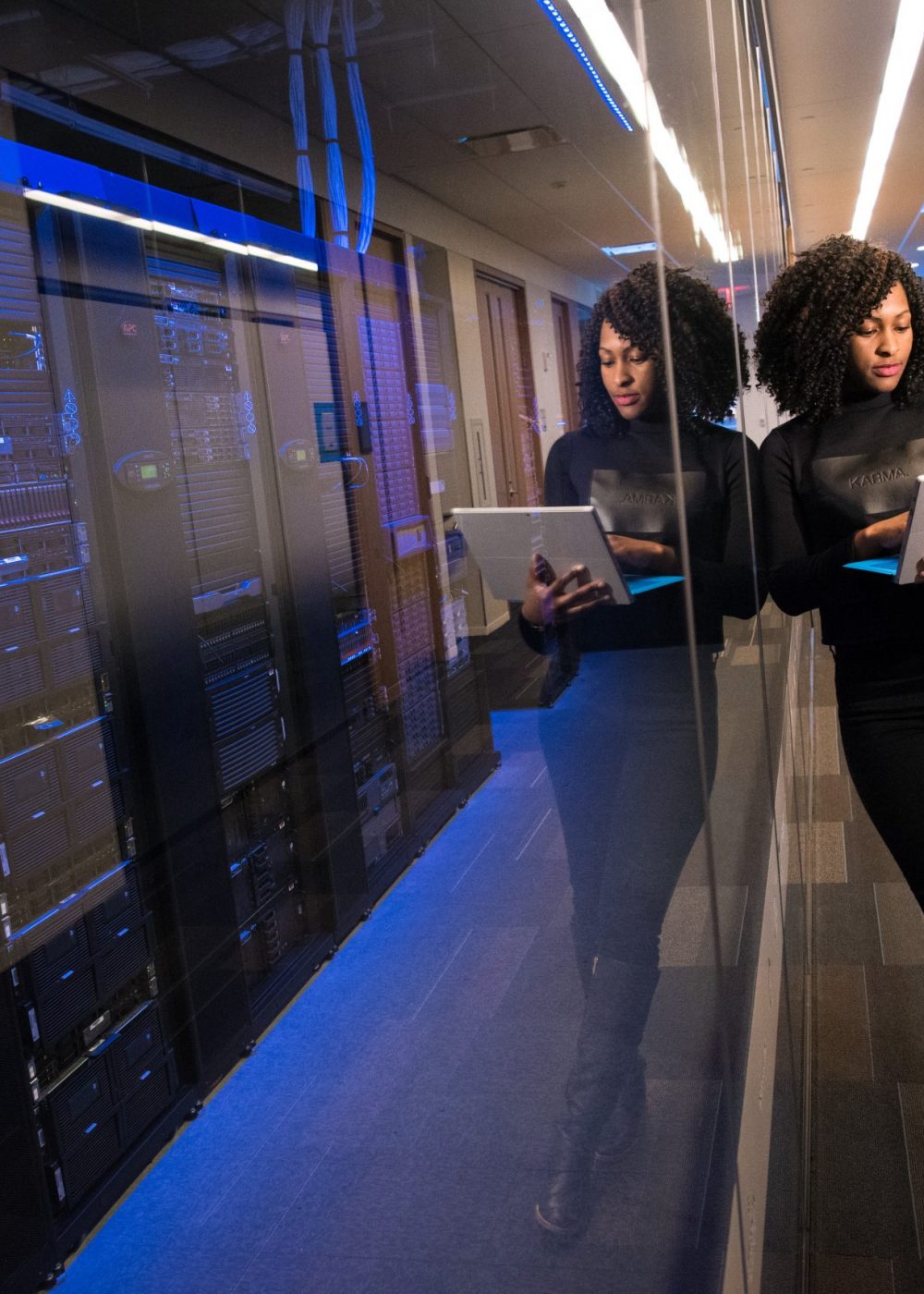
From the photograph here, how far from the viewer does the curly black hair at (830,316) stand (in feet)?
5.65

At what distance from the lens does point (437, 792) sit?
0.50m

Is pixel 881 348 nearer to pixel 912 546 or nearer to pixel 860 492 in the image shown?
pixel 860 492

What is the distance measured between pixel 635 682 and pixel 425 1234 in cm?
35

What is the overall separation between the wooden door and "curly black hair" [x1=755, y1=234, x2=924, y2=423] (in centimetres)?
128

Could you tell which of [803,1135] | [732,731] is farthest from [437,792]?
[803,1135]

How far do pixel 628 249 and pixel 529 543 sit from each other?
0.30 metres

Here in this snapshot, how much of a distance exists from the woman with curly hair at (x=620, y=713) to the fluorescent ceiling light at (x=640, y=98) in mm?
90

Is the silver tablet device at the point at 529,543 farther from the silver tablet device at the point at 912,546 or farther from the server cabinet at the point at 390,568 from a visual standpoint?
the silver tablet device at the point at 912,546

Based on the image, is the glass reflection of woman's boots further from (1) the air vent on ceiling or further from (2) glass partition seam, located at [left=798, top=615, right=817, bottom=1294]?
(2) glass partition seam, located at [left=798, top=615, right=817, bottom=1294]

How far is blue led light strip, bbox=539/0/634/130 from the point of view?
569mm

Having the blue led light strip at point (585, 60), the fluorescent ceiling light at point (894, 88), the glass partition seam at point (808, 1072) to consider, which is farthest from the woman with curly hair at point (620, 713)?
the fluorescent ceiling light at point (894, 88)

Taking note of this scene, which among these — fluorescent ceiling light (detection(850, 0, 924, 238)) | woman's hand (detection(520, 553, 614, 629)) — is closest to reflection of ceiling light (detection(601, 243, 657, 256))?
woman's hand (detection(520, 553, 614, 629))

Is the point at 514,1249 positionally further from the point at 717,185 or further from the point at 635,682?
the point at 717,185

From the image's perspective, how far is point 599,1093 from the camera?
59 cm
